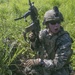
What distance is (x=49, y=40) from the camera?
3.88 m

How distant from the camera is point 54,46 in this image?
384 centimetres

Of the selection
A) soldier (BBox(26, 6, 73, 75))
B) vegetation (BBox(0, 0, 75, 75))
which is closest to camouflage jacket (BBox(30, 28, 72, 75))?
soldier (BBox(26, 6, 73, 75))

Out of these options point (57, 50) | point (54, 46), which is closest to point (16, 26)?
point (54, 46)

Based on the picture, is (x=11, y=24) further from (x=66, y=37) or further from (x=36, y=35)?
(x=66, y=37)

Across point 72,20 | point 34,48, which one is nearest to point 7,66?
point 34,48

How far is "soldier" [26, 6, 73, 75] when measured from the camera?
368 cm

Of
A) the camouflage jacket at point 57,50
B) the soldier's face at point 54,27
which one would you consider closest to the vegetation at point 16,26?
the camouflage jacket at point 57,50

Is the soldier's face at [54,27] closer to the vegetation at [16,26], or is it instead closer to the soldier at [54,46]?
the soldier at [54,46]

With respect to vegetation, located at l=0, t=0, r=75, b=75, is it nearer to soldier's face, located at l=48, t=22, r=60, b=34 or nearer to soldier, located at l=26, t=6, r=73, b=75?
soldier, located at l=26, t=6, r=73, b=75

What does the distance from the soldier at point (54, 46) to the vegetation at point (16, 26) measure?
19.8 inches

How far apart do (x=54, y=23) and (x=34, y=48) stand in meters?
0.63

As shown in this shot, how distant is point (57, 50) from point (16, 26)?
1592 mm

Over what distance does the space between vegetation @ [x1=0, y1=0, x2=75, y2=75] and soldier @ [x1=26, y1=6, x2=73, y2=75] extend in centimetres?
50

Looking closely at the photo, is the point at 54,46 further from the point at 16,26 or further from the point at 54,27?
the point at 16,26
